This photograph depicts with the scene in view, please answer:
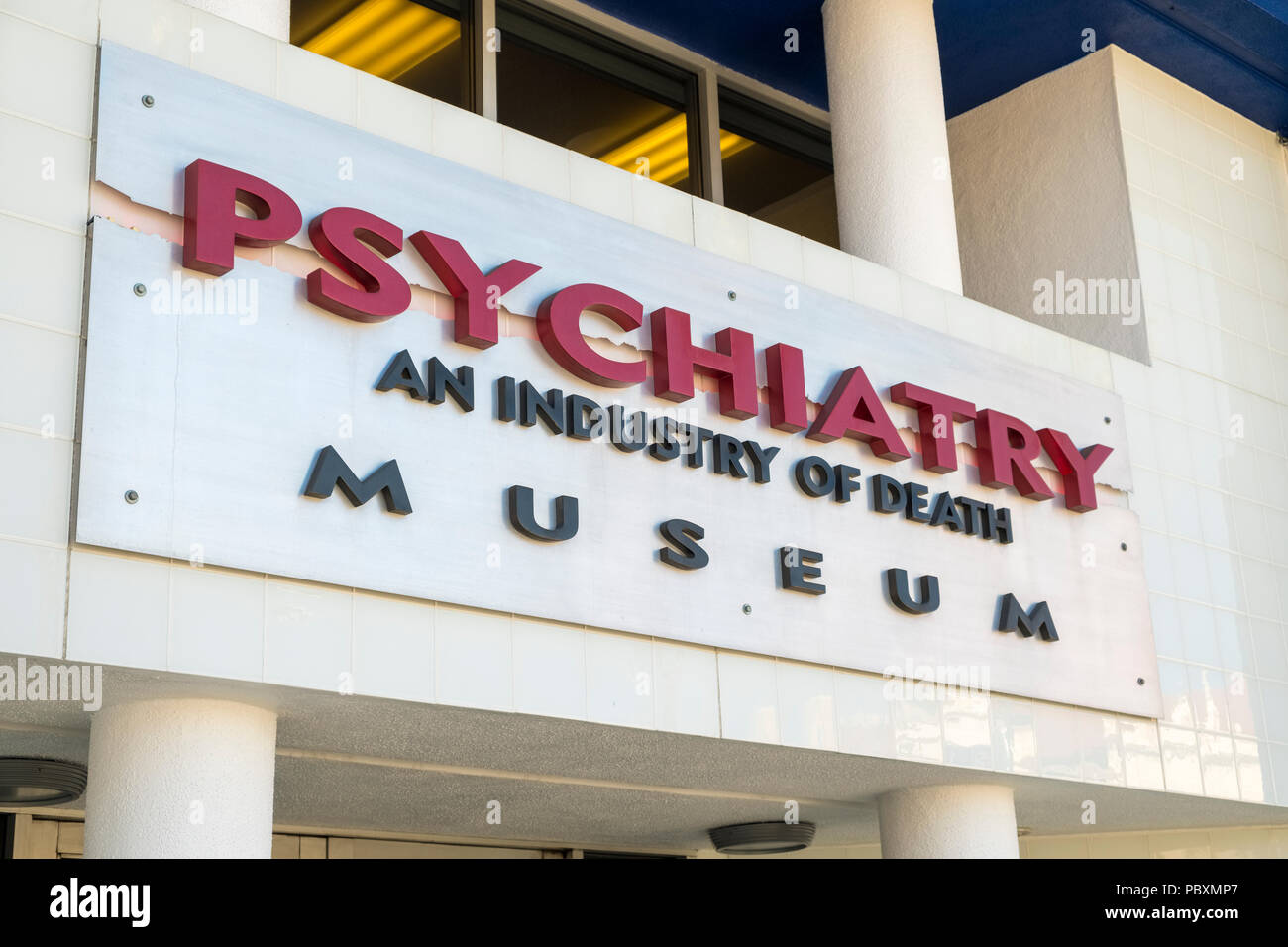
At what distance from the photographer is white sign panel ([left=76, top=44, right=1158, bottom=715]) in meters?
4.17

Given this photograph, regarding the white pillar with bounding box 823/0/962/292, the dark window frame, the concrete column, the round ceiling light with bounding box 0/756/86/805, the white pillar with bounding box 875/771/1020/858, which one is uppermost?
the dark window frame

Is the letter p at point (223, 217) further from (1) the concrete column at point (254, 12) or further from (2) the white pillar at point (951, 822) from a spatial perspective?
(2) the white pillar at point (951, 822)

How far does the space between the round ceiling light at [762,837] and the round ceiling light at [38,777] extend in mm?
3099

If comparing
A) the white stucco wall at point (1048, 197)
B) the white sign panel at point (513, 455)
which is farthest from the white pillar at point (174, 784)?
the white stucco wall at point (1048, 197)

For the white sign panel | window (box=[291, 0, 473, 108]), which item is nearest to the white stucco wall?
the white sign panel

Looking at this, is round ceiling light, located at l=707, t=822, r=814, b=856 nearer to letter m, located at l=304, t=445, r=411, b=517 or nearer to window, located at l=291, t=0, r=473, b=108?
letter m, located at l=304, t=445, r=411, b=517

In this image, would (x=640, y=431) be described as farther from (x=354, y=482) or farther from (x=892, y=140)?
(x=892, y=140)

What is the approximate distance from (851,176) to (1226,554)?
8.20 feet

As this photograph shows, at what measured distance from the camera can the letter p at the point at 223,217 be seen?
14.1 ft

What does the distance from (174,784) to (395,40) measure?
3.68 metres

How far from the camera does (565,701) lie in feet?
15.6

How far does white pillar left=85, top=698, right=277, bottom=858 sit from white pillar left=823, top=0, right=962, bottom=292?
11.7 ft
